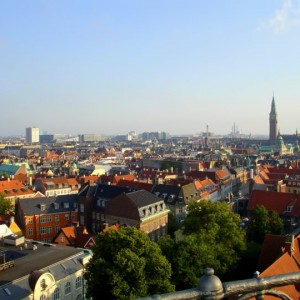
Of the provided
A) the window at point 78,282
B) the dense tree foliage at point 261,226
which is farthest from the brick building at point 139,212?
the window at point 78,282

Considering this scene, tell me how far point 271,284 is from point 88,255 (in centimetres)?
2479

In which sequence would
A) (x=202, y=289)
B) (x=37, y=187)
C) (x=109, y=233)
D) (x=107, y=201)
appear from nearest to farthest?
(x=202, y=289) → (x=109, y=233) → (x=107, y=201) → (x=37, y=187)

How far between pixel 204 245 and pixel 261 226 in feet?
41.1

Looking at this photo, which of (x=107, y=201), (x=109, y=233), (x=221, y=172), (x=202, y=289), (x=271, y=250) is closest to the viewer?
(x=202, y=289)

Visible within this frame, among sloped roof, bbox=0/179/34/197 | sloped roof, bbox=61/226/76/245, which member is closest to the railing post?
sloped roof, bbox=61/226/76/245

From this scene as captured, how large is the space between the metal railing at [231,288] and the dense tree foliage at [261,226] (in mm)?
34369

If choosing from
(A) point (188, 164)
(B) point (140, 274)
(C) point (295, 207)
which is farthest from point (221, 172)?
(B) point (140, 274)

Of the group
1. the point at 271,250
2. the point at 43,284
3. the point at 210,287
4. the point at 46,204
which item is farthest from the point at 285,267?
the point at 46,204

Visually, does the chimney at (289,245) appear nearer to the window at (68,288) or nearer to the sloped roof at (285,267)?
the sloped roof at (285,267)

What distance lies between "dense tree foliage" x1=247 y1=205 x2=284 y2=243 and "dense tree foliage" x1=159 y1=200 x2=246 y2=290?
3.27m

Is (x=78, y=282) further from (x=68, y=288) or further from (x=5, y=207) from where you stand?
(x=5, y=207)

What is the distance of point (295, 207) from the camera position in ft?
147

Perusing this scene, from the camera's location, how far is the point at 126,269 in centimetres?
2202

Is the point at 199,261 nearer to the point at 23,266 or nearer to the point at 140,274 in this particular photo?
the point at 140,274
